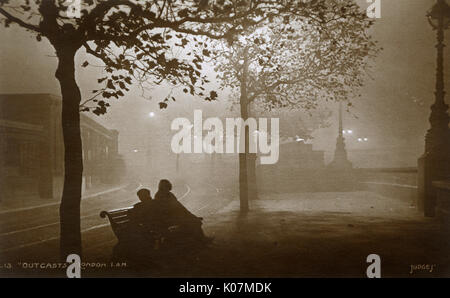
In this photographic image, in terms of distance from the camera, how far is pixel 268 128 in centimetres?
3872

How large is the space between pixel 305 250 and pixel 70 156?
529 cm

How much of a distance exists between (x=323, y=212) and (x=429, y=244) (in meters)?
6.06

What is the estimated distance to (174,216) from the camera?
805cm

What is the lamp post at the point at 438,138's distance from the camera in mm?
12312

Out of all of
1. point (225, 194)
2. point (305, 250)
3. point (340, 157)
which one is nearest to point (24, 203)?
point (225, 194)

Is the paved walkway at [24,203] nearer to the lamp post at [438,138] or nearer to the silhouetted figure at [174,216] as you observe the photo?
the silhouetted figure at [174,216]

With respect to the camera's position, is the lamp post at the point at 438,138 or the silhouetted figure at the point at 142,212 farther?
the lamp post at the point at 438,138

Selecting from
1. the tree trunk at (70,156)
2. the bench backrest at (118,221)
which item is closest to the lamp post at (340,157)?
the bench backrest at (118,221)

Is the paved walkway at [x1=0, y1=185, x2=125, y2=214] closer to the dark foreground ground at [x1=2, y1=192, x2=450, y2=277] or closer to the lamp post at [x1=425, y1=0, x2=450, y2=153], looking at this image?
the dark foreground ground at [x1=2, y1=192, x2=450, y2=277]

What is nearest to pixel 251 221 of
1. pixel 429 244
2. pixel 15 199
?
pixel 429 244

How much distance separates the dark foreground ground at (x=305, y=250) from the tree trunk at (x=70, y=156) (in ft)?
2.41

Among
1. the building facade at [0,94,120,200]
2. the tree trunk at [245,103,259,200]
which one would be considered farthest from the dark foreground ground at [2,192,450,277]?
the building facade at [0,94,120,200]

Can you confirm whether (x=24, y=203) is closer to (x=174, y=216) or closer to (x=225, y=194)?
(x=225, y=194)

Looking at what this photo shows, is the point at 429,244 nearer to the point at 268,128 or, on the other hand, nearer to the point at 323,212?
the point at 323,212
